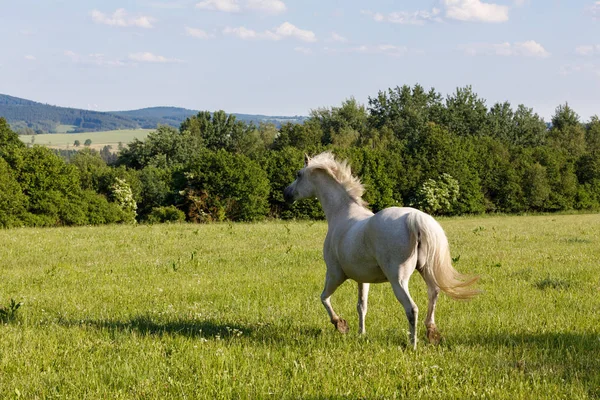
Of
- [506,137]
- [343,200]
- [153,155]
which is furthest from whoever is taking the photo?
[506,137]

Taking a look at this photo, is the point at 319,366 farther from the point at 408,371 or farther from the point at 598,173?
the point at 598,173

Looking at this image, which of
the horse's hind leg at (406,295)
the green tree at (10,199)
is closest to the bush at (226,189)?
the green tree at (10,199)

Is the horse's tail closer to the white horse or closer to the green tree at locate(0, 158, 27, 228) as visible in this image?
the white horse

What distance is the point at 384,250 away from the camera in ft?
22.7

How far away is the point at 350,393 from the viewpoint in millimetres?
5547

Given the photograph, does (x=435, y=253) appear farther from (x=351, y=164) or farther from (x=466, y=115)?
(x=466, y=115)

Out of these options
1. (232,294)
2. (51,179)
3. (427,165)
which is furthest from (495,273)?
(427,165)

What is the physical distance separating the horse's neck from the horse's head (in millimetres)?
218

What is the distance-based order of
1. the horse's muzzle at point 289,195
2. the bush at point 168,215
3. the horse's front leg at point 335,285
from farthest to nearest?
1. the bush at point 168,215
2. the horse's muzzle at point 289,195
3. the horse's front leg at point 335,285

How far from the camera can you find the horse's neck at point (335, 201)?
8344mm

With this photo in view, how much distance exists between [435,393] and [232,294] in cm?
621

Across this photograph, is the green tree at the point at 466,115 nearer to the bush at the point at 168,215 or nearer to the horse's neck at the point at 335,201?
the bush at the point at 168,215

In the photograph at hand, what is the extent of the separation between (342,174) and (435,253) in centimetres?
230

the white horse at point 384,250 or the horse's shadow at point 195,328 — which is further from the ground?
the white horse at point 384,250
